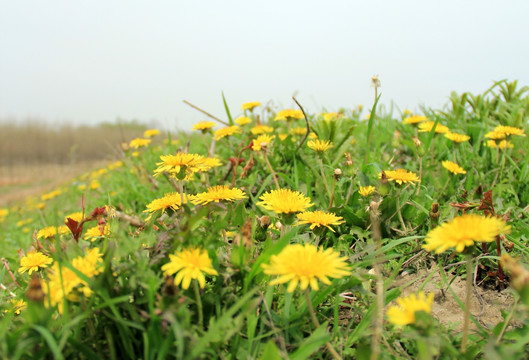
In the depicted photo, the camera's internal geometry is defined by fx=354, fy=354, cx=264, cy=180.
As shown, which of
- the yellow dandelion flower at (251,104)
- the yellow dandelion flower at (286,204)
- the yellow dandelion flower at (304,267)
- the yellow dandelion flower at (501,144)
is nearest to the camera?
the yellow dandelion flower at (304,267)

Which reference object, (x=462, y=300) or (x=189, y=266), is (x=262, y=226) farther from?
(x=462, y=300)

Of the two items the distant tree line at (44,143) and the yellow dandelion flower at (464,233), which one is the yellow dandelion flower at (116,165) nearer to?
the yellow dandelion flower at (464,233)

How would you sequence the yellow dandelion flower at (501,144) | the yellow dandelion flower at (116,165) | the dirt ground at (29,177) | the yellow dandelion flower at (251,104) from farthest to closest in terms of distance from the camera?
1. the dirt ground at (29,177)
2. the yellow dandelion flower at (116,165)
3. the yellow dandelion flower at (251,104)
4. the yellow dandelion flower at (501,144)

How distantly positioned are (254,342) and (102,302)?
33 cm

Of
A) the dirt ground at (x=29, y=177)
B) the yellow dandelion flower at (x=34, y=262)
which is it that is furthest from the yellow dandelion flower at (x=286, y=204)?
the dirt ground at (x=29, y=177)

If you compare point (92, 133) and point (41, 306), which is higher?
point (41, 306)

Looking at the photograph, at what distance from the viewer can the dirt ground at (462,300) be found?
97 cm

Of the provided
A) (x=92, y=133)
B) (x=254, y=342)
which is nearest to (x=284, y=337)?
(x=254, y=342)

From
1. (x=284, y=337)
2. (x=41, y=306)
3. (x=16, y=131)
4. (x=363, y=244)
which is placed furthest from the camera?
(x=16, y=131)

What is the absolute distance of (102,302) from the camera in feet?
2.36

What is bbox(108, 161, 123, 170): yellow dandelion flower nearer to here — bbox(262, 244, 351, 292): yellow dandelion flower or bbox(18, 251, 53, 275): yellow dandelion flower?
bbox(18, 251, 53, 275): yellow dandelion flower

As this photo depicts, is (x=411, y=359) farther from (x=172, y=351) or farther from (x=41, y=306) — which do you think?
(x=41, y=306)

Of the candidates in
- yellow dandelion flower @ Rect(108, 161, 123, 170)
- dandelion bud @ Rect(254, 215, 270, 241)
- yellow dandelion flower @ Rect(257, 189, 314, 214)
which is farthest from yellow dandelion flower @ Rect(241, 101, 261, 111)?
yellow dandelion flower @ Rect(108, 161, 123, 170)

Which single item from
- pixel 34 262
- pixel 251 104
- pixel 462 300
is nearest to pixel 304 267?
pixel 462 300
